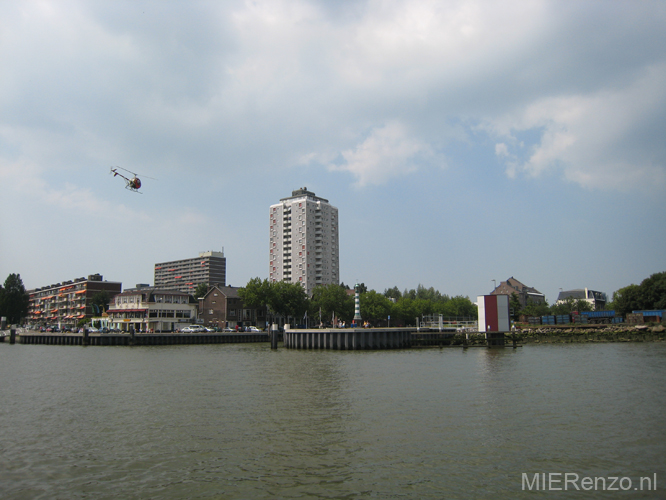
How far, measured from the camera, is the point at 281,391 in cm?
2888

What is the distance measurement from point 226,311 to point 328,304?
28.5m

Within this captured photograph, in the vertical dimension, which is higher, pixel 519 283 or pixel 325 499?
pixel 519 283

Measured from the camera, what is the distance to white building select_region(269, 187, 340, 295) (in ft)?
592

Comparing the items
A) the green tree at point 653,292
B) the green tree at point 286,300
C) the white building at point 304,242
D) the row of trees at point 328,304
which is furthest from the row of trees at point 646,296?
the white building at point 304,242

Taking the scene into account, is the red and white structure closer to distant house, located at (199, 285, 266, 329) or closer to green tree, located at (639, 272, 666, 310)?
green tree, located at (639, 272, 666, 310)

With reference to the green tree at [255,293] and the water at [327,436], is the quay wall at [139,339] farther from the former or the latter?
the water at [327,436]

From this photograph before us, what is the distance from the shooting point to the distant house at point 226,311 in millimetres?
126438

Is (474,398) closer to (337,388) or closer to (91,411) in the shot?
(337,388)

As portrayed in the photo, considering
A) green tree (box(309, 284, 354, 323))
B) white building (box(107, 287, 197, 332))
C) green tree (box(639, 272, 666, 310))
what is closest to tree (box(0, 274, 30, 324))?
white building (box(107, 287, 197, 332))

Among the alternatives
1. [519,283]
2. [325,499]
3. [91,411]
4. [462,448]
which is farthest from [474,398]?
[519,283]

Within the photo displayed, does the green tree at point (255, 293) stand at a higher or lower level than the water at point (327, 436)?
higher

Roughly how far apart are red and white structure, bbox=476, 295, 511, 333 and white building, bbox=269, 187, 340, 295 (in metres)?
106

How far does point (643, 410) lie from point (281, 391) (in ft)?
61.7

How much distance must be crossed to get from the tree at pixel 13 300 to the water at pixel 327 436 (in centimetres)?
13943
